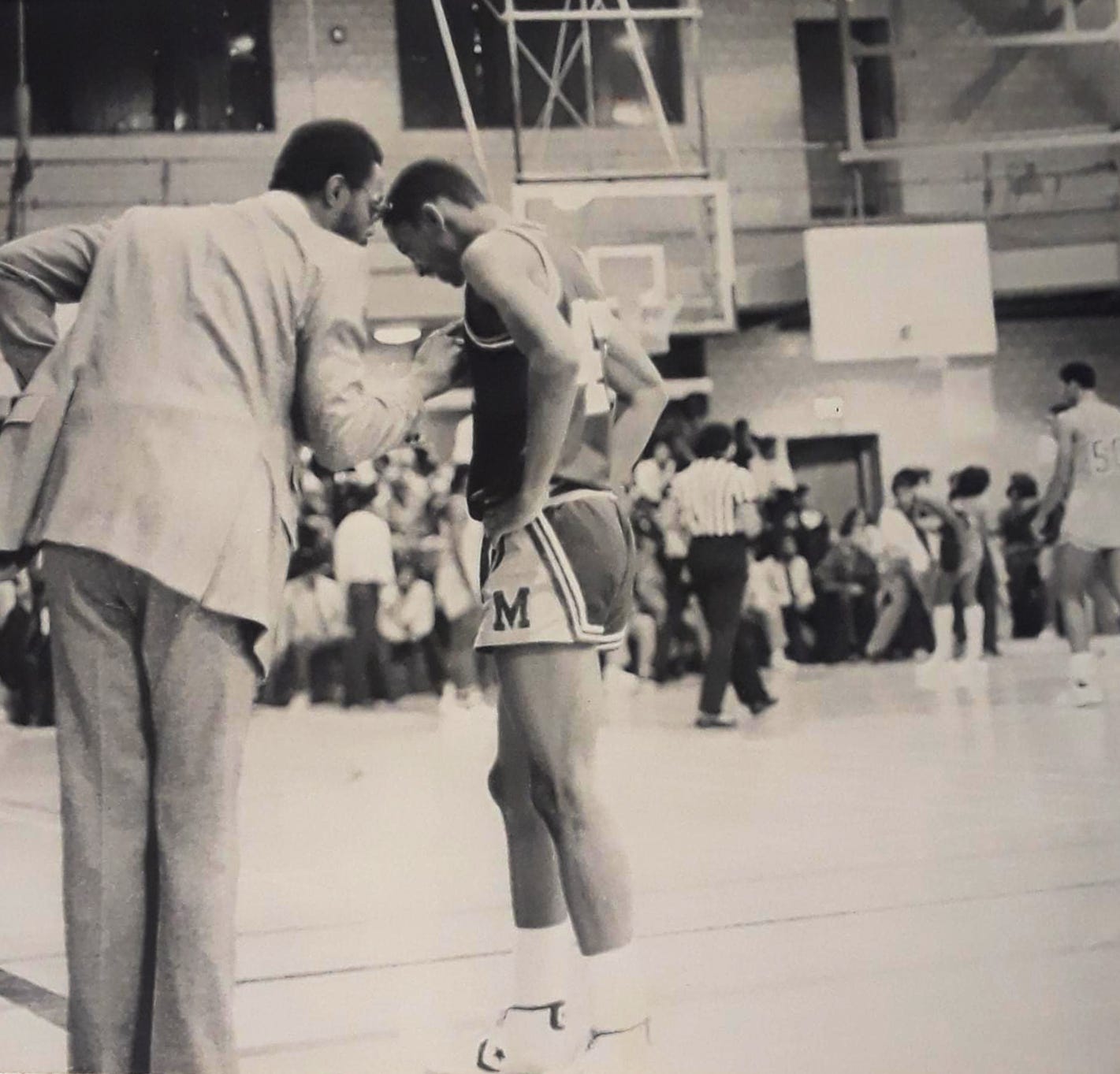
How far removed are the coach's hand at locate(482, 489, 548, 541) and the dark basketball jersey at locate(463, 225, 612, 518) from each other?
17mm

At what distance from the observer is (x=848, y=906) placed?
3615 mm

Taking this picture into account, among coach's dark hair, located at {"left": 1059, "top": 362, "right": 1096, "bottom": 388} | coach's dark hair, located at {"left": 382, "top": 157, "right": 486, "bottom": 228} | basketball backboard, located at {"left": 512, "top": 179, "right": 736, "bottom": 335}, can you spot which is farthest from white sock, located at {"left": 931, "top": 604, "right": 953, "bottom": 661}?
coach's dark hair, located at {"left": 382, "top": 157, "right": 486, "bottom": 228}

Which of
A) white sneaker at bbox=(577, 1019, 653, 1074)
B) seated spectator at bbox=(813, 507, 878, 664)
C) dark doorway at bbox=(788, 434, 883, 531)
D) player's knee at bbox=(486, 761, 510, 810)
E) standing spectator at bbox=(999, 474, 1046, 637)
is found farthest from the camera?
dark doorway at bbox=(788, 434, 883, 531)

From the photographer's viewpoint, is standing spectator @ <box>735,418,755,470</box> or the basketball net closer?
standing spectator @ <box>735,418,755,470</box>

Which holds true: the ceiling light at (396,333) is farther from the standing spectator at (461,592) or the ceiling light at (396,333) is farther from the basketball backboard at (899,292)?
the standing spectator at (461,592)

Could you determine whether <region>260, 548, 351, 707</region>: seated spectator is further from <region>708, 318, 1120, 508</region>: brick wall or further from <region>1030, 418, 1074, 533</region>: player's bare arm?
<region>708, 318, 1120, 508</region>: brick wall

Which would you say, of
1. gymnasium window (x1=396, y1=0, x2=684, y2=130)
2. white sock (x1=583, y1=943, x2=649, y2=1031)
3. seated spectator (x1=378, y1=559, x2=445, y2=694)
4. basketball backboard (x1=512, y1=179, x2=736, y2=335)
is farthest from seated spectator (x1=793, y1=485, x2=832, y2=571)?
white sock (x1=583, y1=943, x2=649, y2=1031)

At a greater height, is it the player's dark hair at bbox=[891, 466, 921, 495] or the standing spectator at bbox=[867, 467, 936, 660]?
the player's dark hair at bbox=[891, 466, 921, 495]

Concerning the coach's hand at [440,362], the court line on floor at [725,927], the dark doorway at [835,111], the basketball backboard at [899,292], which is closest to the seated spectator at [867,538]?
the basketball backboard at [899,292]

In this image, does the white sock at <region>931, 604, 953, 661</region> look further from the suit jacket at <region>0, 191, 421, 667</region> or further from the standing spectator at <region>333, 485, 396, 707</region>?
the suit jacket at <region>0, 191, 421, 667</region>

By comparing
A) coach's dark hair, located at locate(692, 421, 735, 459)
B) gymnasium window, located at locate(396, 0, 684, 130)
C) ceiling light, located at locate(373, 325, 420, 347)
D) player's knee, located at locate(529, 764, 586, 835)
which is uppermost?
gymnasium window, located at locate(396, 0, 684, 130)

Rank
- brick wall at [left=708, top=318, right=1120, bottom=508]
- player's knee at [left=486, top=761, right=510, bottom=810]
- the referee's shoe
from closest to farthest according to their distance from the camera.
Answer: player's knee at [left=486, top=761, right=510, bottom=810] → the referee's shoe → brick wall at [left=708, top=318, right=1120, bottom=508]

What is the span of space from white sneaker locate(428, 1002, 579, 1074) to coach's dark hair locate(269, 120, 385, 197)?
1.50m

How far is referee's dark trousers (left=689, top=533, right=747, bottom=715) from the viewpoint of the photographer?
8.17 metres
